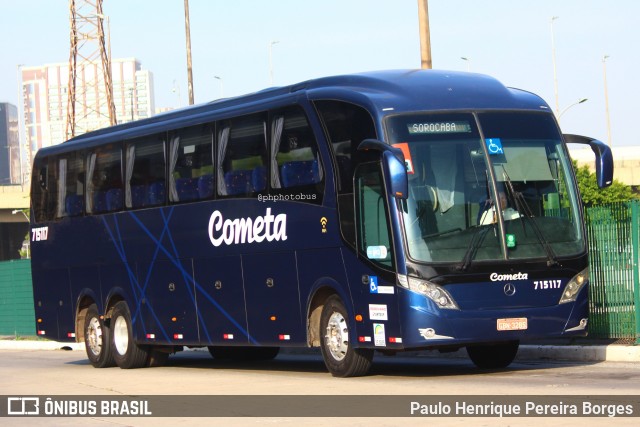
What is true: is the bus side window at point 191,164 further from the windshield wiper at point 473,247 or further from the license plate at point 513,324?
the license plate at point 513,324

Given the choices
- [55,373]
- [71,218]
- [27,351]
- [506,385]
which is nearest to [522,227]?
[506,385]

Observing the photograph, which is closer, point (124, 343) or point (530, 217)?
point (530, 217)

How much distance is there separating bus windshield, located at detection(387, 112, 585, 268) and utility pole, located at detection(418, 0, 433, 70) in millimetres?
8057

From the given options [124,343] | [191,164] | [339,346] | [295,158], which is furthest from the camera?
[124,343]

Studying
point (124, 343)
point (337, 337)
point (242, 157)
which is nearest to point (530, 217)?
point (337, 337)

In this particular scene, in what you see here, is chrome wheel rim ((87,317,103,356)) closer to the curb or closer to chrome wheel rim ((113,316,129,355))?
chrome wheel rim ((113,316,129,355))

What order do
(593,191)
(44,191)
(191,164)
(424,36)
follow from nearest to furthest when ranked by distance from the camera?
(191,164), (424,36), (44,191), (593,191)

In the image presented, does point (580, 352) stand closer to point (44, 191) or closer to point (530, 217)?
point (530, 217)

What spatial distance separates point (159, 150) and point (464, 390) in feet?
28.6

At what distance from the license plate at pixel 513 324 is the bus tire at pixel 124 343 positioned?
8698mm

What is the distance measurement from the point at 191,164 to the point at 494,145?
5860 mm

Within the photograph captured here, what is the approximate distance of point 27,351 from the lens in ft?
106

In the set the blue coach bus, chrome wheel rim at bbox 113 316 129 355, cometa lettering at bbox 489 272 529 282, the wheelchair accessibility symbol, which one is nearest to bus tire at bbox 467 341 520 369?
the blue coach bus

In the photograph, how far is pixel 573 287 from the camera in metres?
15.1
